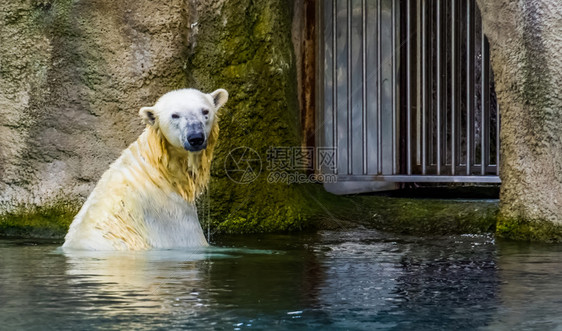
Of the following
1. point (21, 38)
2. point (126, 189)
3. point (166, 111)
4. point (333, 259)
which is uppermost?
point (21, 38)

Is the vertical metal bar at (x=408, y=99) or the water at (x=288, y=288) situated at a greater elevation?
the vertical metal bar at (x=408, y=99)

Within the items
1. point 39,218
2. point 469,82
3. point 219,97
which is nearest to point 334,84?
point 469,82

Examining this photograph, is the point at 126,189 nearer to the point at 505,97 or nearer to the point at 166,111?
the point at 166,111

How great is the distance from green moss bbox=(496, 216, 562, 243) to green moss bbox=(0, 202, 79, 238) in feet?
10.1

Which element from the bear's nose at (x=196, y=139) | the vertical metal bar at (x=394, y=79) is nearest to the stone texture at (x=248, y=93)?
the vertical metal bar at (x=394, y=79)

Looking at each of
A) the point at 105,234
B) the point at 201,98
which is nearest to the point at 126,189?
the point at 105,234

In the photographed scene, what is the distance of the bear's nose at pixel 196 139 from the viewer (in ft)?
17.4

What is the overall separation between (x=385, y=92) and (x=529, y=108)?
2.89 meters

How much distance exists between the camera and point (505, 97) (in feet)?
22.1

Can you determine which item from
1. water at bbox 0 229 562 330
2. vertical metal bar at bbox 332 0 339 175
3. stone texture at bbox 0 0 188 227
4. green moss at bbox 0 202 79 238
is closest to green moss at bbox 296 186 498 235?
vertical metal bar at bbox 332 0 339 175

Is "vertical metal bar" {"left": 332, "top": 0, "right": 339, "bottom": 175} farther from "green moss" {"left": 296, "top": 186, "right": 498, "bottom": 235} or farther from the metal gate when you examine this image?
"green moss" {"left": 296, "top": 186, "right": 498, "bottom": 235}

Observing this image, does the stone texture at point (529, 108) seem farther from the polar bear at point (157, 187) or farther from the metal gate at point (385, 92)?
the polar bear at point (157, 187)

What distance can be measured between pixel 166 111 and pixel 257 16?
7.44 feet

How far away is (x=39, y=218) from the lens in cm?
726
